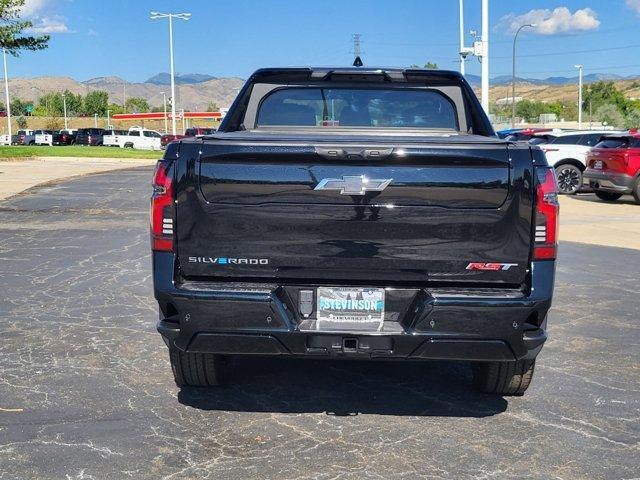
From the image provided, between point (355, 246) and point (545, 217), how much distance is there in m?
0.97

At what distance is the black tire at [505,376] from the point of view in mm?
4809

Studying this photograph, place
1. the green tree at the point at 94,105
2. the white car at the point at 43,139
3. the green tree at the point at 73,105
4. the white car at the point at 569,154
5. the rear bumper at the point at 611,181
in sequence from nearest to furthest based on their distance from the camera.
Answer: the rear bumper at the point at 611,181, the white car at the point at 569,154, the white car at the point at 43,139, the green tree at the point at 73,105, the green tree at the point at 94,105

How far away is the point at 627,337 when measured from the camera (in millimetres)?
6574

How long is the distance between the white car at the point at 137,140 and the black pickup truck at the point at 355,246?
60.0 meters

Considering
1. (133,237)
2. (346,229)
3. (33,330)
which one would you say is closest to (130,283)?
(33,330)

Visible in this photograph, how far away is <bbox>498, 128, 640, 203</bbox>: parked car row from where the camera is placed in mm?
17547

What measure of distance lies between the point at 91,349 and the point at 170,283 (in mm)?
2191

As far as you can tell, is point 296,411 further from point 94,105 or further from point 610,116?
point 94,105

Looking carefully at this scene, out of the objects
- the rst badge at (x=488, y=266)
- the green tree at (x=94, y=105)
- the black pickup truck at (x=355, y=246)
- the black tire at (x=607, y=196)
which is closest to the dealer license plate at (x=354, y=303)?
the black pickup truck at (x=355, y=246)

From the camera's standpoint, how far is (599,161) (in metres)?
18.2

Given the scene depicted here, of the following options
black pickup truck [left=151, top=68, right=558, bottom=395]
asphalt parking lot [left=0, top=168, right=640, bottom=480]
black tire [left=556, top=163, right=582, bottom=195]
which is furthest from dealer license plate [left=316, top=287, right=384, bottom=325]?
black tire [left=556, top=163, right=582, bottom=195]

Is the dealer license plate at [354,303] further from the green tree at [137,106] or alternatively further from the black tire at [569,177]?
the green tree at [137,106]

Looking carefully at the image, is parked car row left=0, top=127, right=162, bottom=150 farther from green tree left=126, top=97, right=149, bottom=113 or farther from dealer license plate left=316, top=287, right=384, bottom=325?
green tree left=126, top=97, right=149, bottom=113

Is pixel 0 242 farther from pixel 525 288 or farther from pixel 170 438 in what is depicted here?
pixel 525 288
